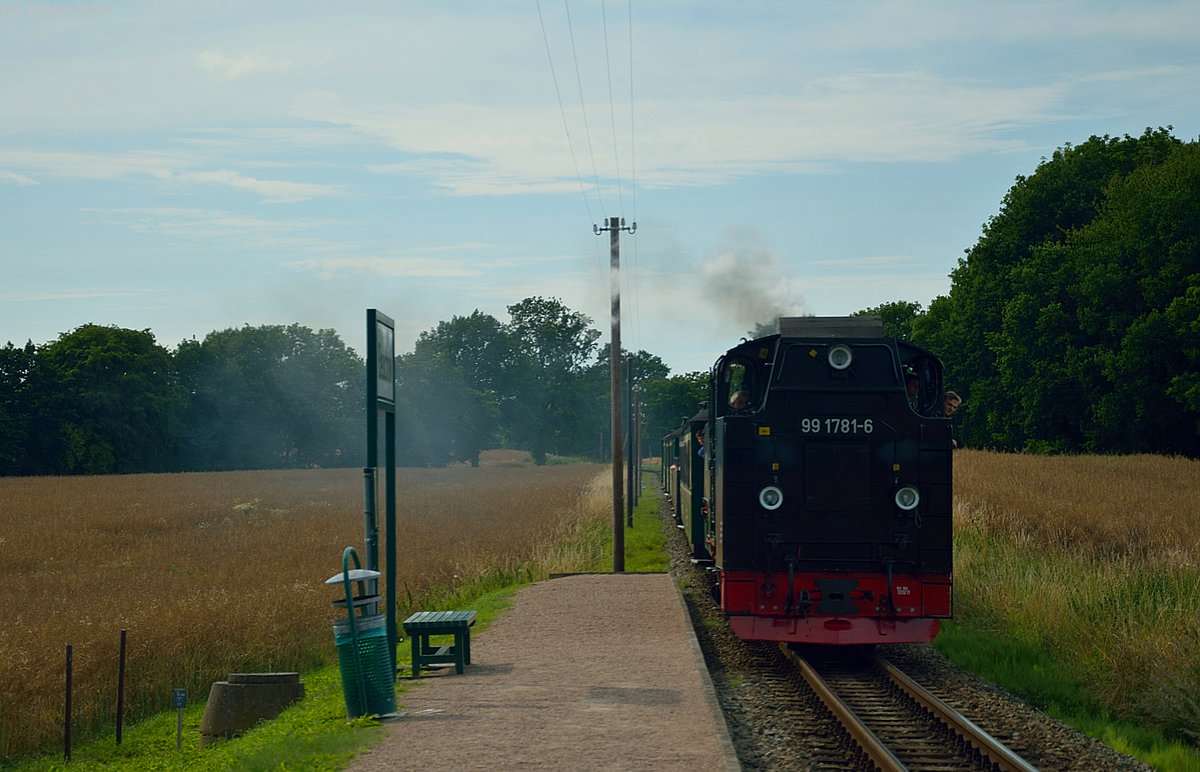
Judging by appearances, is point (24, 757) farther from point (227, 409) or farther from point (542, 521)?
point (227, 409)

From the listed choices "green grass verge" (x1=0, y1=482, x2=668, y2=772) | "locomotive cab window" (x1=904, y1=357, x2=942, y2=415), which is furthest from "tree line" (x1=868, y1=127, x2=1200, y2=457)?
"green grass verge" (x1=0, y1=482, x2=668, y2=772)

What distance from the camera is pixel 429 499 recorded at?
47875 millimetres

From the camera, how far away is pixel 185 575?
20.5 meters

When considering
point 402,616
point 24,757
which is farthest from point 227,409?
point 24,757

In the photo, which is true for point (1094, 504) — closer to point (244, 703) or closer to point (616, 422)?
point (616, 422)

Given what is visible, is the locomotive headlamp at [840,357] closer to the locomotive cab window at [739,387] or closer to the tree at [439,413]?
the locomotive cab window at [739,387]

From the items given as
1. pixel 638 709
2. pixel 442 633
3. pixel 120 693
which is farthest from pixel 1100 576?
pixel 120 693

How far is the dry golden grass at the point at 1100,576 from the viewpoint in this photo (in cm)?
1067

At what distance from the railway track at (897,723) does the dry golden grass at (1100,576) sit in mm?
1932

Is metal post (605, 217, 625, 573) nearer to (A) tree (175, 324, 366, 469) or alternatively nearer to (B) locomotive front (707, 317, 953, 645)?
(B) locomotive front (707, 317, 953, 645)

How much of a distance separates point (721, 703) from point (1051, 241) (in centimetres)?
4723

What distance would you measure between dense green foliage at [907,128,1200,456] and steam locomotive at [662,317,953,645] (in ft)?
110

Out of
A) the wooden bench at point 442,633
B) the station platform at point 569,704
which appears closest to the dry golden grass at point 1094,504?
the station platform at point 569,704

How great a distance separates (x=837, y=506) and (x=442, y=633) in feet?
14.5
